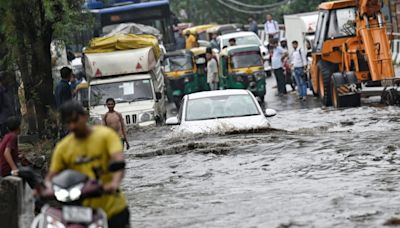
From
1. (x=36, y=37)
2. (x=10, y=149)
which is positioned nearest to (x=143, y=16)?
(x=36, y=37)

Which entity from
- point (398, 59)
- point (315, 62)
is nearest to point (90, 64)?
point (315, 62)

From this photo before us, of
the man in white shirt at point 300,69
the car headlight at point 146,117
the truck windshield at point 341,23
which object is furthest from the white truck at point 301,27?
the car headlight at point 146,117

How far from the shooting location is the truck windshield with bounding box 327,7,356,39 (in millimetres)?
27594

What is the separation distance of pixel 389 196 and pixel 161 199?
121 inches

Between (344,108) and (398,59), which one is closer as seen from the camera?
(344,108)

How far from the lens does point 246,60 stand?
34469mm

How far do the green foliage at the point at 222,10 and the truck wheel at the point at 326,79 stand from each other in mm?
26968

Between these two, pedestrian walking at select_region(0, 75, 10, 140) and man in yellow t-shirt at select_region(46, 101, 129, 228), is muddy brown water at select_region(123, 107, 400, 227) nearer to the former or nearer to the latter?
pedestrian walking at select_region(0, 75, 10, 140)

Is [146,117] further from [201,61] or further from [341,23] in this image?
[201,61]

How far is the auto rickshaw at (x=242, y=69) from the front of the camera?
111 feet

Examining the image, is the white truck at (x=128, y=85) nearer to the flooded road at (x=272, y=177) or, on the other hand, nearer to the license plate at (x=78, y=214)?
the flooded road at (x=272, y=177)

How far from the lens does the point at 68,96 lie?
58.1 feet

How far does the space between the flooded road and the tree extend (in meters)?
2.03

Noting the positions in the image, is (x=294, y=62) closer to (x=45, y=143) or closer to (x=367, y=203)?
(x=45, y=143)
